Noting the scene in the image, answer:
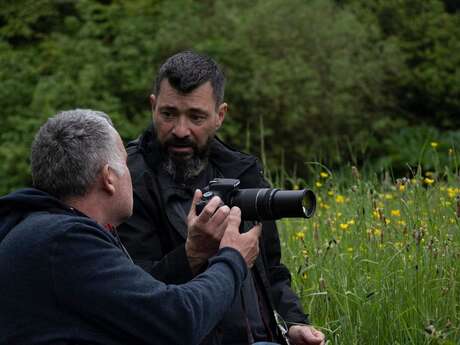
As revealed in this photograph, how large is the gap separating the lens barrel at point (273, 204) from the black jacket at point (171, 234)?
23 cm

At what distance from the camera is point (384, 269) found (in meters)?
4.19

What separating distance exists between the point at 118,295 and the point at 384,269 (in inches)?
Result: 77.3

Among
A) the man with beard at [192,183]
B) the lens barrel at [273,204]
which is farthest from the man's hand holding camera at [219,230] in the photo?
the man with beard at [192,183]

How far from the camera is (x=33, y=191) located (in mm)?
2631

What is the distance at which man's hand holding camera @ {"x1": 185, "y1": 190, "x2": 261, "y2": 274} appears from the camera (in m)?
2.82

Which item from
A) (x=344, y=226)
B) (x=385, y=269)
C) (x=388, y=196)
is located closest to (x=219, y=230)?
(x=385, y=269)

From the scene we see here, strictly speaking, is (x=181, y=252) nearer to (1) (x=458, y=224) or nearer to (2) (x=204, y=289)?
(2) (x=204, y=289)

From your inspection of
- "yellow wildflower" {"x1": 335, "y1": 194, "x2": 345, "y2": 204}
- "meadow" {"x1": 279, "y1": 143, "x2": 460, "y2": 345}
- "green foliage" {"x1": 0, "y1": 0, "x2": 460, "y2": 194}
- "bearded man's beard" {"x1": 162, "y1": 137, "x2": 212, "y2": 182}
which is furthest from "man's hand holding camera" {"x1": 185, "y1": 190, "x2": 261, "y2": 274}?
"green foliage" {"x1": 0, "y1": 0, "x2": 460, "y2": 194}

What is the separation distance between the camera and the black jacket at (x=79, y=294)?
2461mm

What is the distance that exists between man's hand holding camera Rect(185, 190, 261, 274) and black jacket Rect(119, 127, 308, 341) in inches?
6.0

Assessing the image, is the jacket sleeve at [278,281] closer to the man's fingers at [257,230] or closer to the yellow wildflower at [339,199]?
the man's fingers at [257,230]

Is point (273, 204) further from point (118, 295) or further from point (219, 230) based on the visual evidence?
point (118, 295)

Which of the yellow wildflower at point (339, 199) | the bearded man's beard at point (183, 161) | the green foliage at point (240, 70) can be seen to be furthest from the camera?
the green foliage at point (240, 70)

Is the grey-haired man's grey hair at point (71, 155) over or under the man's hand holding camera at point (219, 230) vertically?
over
